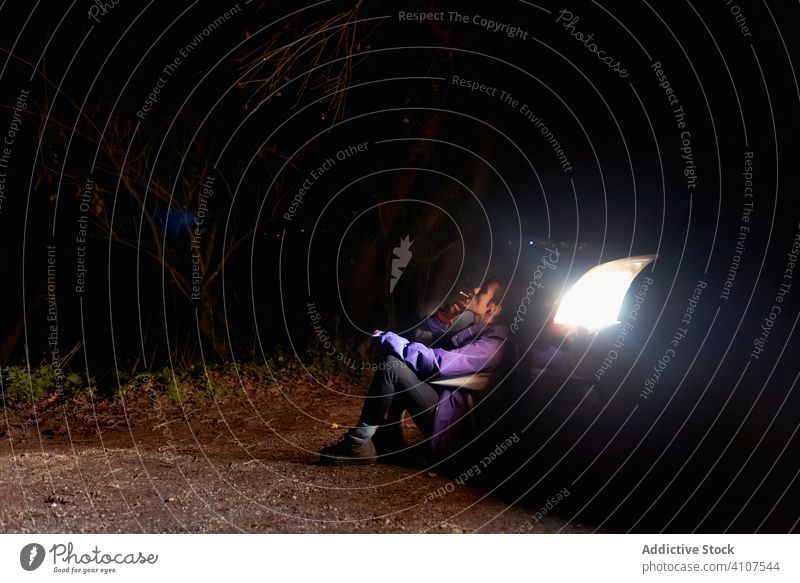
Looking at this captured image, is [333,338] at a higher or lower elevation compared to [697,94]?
lower

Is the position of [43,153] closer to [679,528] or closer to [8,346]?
[8,346]

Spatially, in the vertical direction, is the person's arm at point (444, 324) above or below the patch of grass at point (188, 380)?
above

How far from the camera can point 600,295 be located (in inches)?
220

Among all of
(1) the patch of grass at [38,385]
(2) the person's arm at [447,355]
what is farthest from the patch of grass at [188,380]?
(2) the person's arm at [447,355]

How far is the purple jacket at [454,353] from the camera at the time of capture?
16.8ft

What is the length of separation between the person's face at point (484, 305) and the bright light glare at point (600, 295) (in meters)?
0.53

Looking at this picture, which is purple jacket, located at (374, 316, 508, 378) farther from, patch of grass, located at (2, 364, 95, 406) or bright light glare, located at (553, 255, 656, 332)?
patch of grass, located at (2, 364, 95, 406)

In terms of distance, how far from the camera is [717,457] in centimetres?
472

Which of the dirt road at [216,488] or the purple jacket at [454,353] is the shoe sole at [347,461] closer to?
the dirt road at [216,488]

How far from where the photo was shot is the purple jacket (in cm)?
512

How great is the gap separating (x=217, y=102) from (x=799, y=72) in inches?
264

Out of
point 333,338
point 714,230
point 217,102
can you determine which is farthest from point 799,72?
point 333,338

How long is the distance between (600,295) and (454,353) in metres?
1.30

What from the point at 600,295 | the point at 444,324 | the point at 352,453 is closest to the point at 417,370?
the point at 444,324
